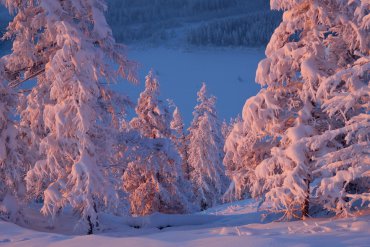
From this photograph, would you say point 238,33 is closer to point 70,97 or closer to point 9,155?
point 9,155

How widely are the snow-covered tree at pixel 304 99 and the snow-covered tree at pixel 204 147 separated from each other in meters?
25.8

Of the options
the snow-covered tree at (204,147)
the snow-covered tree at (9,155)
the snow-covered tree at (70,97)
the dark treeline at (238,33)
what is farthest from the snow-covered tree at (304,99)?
the dark treeline at (238,33)

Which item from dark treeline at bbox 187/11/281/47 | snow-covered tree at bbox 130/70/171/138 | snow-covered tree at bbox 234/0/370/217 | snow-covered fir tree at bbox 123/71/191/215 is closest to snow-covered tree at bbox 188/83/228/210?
snow-covered tree at bbox 130/70/171/138

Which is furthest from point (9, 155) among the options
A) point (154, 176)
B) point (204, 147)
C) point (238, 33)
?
point (238, 33)

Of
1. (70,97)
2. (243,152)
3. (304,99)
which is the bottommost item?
(243,152)

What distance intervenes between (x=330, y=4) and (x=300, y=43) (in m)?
1.24

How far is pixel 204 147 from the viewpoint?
3881cm

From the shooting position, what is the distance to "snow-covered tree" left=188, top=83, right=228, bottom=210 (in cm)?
3800

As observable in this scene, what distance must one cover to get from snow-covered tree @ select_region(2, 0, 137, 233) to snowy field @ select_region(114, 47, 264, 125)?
284ft

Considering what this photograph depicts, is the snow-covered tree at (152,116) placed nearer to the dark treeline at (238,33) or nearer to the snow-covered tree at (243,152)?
the snow-covered tree at (243,152)

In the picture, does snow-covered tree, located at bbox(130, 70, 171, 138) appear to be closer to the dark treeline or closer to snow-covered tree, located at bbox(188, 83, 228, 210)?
snow-covered tree, located at bbox(188, 83, 228, 210)

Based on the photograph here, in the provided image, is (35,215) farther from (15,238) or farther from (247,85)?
(247,85)

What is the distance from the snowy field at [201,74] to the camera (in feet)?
390

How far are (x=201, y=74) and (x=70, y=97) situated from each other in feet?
450
